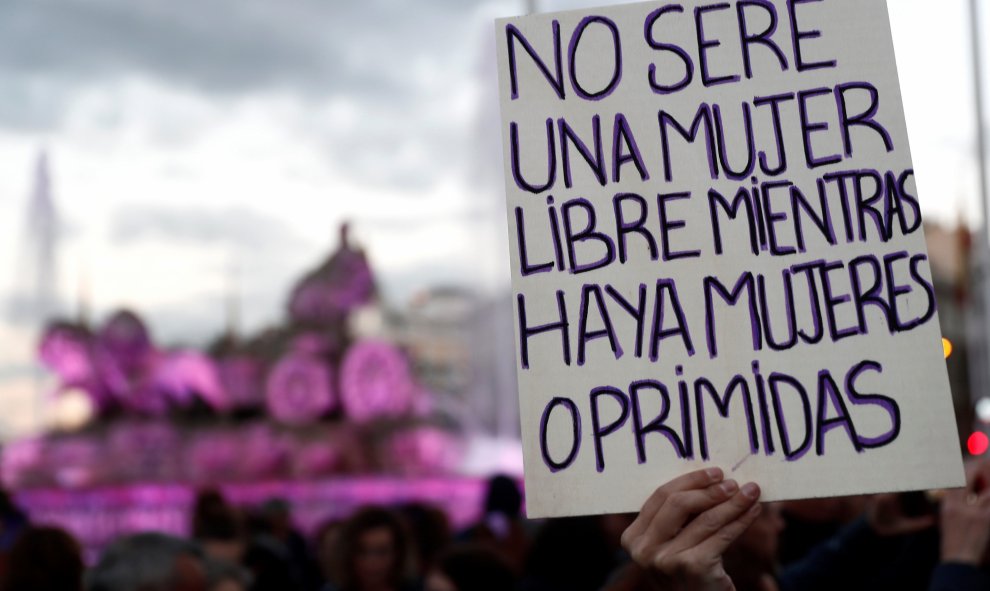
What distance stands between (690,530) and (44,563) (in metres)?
2.35

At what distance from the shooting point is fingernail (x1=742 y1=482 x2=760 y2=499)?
1.87 metres

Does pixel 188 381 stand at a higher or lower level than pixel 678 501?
higher

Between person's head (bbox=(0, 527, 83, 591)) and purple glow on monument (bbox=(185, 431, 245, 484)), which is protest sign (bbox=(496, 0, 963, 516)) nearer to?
person's head (bbox=(0, 527, 83, 591))

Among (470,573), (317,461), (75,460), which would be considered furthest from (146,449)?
(470,573)

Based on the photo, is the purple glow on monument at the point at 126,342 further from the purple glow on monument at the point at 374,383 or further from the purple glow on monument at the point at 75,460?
the purple glow on monument at the point at 374,383

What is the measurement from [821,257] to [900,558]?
1.62 metres

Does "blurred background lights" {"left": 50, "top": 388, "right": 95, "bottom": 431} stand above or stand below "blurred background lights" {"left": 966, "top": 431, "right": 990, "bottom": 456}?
above

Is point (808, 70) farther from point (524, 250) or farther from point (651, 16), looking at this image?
point (524, 250)

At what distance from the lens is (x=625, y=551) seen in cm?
264

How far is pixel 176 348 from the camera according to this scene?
2859 centimetres


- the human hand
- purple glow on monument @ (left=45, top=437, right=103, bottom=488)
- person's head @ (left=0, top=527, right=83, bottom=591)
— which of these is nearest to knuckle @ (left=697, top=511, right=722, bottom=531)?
the human hand

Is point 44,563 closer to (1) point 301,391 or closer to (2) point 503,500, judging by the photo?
(2) point 503,500

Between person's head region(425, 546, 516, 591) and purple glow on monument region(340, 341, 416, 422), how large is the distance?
947 inches

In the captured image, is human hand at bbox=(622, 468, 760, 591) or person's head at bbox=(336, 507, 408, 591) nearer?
human hand at bbox=(622, 468, 760, 591)
